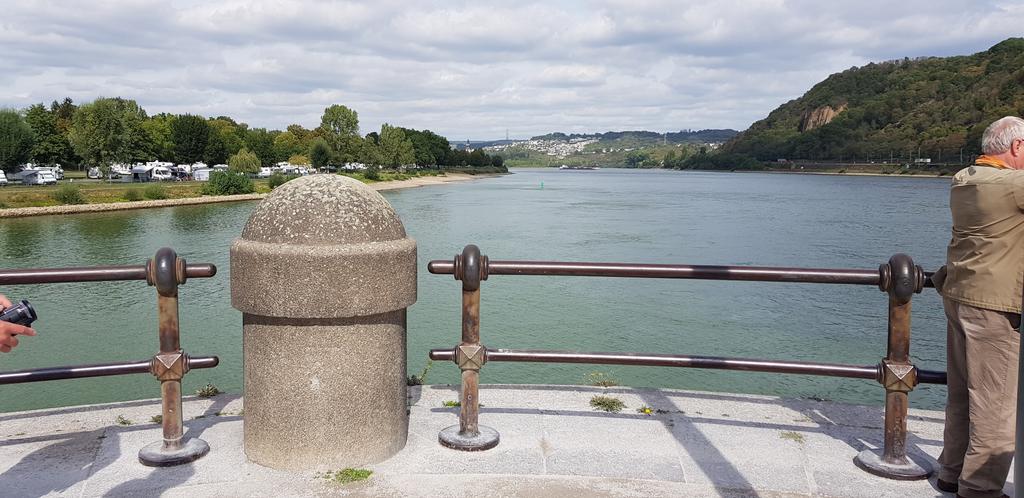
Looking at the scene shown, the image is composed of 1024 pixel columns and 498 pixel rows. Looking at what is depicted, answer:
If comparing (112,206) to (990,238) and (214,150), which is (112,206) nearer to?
(214,150)

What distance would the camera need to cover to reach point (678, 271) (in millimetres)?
4453

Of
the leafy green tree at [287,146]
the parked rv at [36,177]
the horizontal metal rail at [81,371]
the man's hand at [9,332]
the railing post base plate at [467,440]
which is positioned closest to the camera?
the man's hand at [9,332]

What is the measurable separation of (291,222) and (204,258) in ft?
93.1

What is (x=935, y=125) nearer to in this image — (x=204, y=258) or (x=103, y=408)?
(x=204, y=258)

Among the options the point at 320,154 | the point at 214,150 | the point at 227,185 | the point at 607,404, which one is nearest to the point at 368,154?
the point at 320,154

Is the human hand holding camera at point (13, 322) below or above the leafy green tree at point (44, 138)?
below

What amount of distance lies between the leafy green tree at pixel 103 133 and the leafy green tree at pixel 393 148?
187ft

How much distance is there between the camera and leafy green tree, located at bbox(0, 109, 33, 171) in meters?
78.2

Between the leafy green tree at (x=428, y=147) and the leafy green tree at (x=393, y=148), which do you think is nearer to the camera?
the leafy green tree at (x=393, y=148)

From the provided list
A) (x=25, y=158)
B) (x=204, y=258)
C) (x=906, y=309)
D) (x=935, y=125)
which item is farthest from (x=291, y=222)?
(x=935, y=125)

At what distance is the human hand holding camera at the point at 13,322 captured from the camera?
9.05 feet

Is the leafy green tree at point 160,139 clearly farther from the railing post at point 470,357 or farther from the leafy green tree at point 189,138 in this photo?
the railing post at point 470,357

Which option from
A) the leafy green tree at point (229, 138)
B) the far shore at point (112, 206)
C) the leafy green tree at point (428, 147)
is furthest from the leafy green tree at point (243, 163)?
the leafy green tree at point (428, 147)

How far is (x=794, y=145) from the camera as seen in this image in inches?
7648
